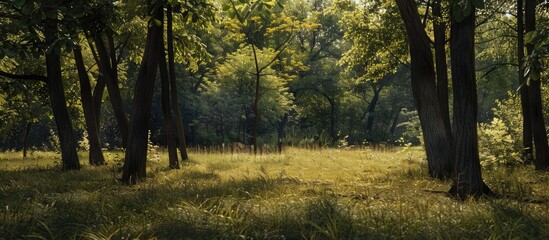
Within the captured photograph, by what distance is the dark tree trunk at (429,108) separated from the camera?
10.3 meters

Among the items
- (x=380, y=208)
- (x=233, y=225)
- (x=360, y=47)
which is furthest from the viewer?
(x=360, y=47)

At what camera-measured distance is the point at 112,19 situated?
36.4ft

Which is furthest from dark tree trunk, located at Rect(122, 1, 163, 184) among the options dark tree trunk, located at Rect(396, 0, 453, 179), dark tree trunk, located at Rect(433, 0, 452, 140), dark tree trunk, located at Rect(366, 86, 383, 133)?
dark tree trunk, located at Rect(366, 86, 383, 133)

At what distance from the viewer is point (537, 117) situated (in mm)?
12445

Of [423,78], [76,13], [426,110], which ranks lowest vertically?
[426,110]

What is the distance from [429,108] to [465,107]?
3023 mm

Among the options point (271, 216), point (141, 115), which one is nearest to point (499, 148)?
point (141, 115)

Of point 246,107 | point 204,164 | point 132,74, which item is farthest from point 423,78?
point 132,74

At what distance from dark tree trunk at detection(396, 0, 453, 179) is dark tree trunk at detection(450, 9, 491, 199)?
2.58 m

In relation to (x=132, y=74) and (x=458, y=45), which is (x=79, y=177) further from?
(x=132, y=74)

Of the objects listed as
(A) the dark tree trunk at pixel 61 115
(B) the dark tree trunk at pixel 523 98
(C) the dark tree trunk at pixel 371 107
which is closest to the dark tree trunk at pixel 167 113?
(A) the dark tree trunk at pixel 61 115

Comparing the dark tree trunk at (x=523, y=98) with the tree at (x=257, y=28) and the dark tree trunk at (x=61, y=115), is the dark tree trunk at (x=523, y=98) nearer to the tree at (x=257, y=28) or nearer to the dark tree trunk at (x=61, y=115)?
the tree at (x=257, y=28)

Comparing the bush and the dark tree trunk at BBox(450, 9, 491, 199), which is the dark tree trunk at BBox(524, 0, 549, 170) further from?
the dark tree trunk at BBox(450, 9, 491, 199)

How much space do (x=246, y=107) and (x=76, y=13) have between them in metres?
31.4
